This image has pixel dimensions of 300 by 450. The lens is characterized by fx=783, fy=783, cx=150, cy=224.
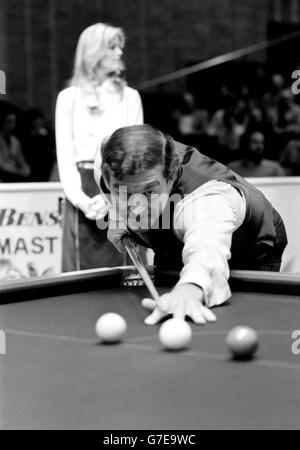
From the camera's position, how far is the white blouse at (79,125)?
3219mm

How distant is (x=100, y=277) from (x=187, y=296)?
0.57 metres

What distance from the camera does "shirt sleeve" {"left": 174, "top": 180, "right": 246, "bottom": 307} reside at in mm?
1927

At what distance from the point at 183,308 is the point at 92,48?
1772 millimetres

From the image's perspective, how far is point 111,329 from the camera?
1.65 meters

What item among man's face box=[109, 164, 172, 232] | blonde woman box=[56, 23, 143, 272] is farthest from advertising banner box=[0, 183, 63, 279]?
man's face box=[109, 164, 172, 232]

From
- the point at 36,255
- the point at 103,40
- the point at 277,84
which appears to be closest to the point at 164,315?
the point at 103,40

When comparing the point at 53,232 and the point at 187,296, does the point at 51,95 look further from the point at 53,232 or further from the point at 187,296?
the point at 187,296

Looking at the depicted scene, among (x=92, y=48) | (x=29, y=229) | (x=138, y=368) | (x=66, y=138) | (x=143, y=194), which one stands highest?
(x=92, y=48)

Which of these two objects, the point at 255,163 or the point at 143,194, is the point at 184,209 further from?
the point at 255,163

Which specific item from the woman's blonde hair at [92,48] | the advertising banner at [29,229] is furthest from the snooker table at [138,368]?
the advertising banner at [29,229]

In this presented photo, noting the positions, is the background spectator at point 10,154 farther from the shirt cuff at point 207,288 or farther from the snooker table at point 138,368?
the shirt cuff at point 207,288

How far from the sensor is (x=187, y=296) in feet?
5.99

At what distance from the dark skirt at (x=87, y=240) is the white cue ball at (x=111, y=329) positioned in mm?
1594

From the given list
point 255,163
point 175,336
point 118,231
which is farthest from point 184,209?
point 255,163
